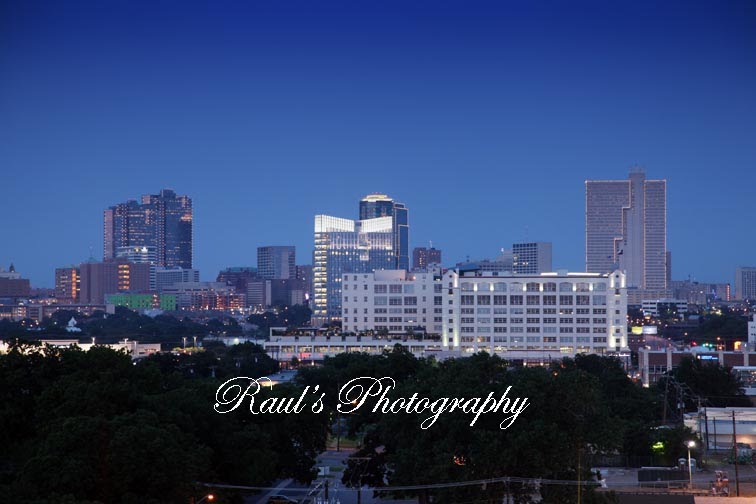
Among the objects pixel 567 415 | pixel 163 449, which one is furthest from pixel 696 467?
pixel 163 449

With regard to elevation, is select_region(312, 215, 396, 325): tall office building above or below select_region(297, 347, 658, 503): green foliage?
above

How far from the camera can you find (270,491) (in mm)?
32375

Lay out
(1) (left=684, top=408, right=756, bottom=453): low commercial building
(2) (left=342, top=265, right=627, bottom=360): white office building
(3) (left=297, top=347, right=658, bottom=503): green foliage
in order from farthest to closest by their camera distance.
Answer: (2) (left=342, top=265, right=627, bottom=360): white office building
(1) (left=684, top=408, right=756, bottom=453): low commercial building
(3) (left=297, top=347, right=658, bottom=503): green foliage

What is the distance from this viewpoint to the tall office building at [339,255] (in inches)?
5920

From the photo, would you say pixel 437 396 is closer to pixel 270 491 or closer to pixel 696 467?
pixel 270 491

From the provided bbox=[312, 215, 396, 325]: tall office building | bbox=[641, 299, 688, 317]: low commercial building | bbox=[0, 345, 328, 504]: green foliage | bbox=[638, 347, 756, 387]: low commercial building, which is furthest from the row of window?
bbox=[641, 299, 688, 317]: low commercial building

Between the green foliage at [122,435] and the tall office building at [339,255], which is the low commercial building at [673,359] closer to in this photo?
the green foliage at [122,435]

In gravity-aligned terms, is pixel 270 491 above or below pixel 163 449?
below

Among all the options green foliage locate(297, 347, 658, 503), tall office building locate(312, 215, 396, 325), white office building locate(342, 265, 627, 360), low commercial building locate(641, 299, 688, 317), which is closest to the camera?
green foliage locate(297, 347, 658, 503)

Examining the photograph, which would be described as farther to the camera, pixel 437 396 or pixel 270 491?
pixel 270 491

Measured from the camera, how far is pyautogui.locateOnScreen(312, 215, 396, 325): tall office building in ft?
493

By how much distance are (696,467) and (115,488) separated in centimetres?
2297

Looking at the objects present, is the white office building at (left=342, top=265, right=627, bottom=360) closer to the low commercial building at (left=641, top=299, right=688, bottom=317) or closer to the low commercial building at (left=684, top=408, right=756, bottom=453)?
the low commercial building at (left=684, top=408, right=756, bottom=453)

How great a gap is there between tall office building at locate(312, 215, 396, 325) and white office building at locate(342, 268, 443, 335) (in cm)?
5486
